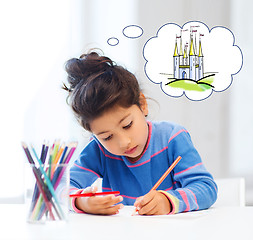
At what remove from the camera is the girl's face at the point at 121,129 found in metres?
0.99

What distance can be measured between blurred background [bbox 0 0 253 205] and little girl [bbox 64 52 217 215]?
83cm

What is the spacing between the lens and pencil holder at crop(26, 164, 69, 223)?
68 centimetres

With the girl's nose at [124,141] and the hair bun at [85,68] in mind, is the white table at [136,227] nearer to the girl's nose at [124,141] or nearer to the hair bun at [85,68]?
the girl's nose at [124,141]

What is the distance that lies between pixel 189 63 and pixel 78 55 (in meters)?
0.55

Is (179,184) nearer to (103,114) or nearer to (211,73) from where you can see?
(103,114)

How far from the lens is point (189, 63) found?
2.17 m

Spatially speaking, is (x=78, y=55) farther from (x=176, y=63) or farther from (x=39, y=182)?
(x=39, y=182)

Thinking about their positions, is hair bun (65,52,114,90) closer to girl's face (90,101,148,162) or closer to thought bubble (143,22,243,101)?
girl's face (90,101,148,162)

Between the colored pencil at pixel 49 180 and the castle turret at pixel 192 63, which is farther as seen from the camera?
the castle turret at pixel 192 63

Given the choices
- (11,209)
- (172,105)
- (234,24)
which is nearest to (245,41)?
(234,24)

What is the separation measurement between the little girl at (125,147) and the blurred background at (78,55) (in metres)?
0.83

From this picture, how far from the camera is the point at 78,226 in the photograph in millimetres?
671

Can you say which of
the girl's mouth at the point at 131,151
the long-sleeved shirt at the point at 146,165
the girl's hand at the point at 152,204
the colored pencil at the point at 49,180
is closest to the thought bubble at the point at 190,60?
the long-sleeved shirt at the point at 146,165

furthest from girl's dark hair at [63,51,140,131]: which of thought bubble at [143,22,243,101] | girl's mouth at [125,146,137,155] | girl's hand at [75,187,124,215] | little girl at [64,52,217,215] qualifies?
thought bubble at [143,22,243,101]
